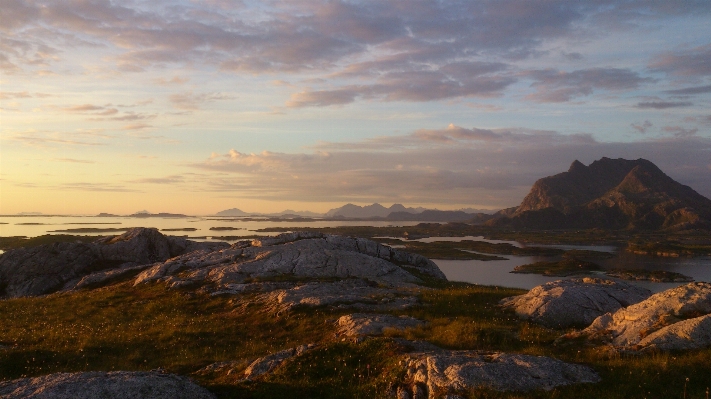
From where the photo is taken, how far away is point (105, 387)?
1178cm

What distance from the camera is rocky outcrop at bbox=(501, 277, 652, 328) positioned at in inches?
928

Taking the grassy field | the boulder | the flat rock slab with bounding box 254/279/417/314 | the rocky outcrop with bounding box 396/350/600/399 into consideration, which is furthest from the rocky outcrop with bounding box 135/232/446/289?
the rocky outcrop with bounding box 396/350/600/399

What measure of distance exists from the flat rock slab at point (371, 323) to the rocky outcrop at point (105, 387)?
9690 mm

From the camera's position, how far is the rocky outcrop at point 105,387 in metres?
11.4

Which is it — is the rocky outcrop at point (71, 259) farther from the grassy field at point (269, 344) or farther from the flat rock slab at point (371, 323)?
the flat rock slab at point (371, 323)

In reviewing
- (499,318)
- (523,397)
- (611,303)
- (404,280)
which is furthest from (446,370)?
(404,280)

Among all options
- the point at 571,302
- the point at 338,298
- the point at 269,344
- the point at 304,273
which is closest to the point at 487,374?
the point at 269,344

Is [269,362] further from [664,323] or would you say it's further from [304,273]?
[304,273]

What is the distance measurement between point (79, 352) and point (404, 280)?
26.2m

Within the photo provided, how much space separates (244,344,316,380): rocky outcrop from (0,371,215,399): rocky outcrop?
2.53m

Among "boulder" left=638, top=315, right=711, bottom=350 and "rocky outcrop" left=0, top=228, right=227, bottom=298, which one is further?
"rocky outcrop" left=0, top=228, right=227, bottom=298

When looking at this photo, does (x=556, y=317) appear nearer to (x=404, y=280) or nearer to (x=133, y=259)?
(x=404, y=280)

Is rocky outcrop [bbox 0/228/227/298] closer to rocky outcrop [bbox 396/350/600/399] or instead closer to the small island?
rocky outcrop [bbox 396/350/600/399]

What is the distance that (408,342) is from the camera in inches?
672
